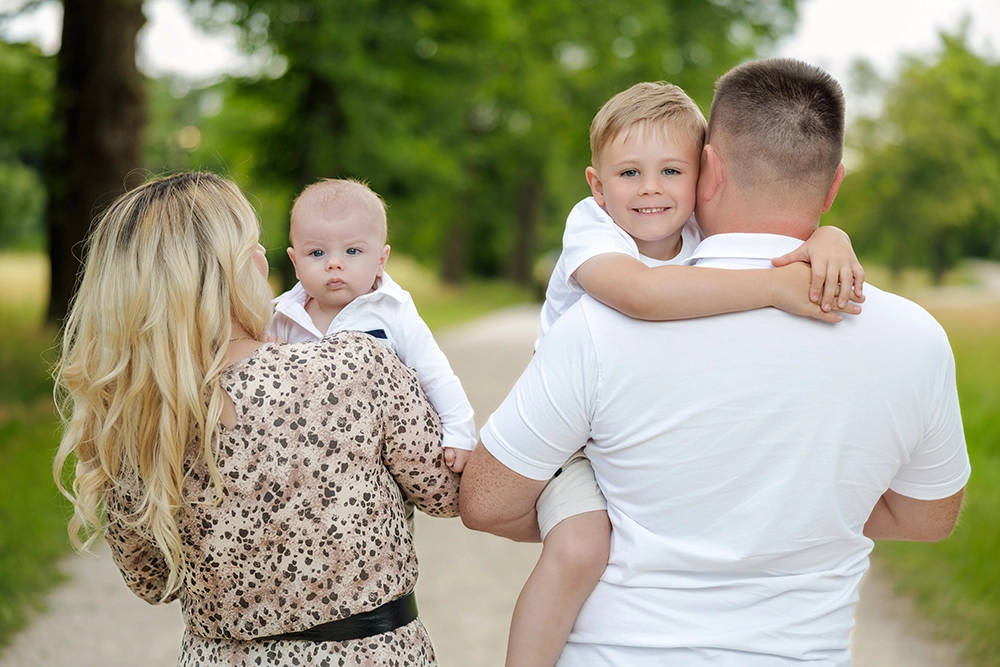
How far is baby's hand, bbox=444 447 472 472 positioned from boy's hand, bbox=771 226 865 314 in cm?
84

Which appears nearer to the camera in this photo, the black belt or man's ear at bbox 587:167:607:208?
the black belt

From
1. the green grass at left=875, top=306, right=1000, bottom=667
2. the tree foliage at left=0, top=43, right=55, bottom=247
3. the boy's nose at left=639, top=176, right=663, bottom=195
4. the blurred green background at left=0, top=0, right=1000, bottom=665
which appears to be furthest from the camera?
the tree foliage at left=0, top=43, right=55, bottom=247

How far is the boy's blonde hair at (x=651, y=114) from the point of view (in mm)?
2389

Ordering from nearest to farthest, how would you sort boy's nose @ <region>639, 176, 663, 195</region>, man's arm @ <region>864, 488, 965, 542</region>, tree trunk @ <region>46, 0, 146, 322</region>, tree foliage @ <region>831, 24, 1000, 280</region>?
man's arm @ <region>864, 488, 965, 542</region>, boy's nose @ <region>639, 176, 663, 195</region>, tree trunk @ <region>46, 0, 146, 322</region>, tree foliage @ <region>831, 24, 1000, 280</region>

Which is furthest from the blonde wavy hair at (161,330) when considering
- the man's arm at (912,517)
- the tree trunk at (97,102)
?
the tree trunk at (97,102)

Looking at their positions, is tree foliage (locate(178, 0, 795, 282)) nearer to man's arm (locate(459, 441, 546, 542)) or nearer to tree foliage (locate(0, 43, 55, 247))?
tree foliage (locate(0, 43, 55, 247))

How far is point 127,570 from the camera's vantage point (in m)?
2.28

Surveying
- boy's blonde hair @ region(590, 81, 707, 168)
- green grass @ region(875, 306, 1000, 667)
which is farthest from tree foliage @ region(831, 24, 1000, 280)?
boy's blonde hair @ region(590, 81, 707, 168)

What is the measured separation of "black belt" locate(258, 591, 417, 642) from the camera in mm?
2117

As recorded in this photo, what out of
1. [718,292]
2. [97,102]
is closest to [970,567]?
[718,292]

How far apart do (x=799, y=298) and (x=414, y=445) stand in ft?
2.87

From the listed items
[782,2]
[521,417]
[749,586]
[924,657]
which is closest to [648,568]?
[749,586]

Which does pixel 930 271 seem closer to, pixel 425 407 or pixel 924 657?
pixel 924 657

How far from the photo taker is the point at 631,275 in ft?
6.47
